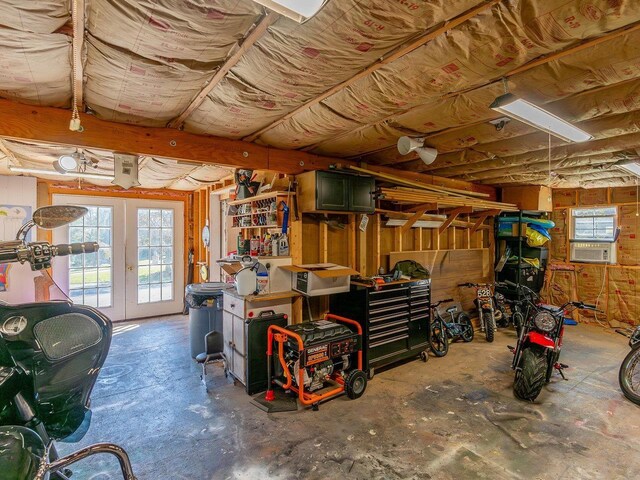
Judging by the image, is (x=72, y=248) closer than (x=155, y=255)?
Yes

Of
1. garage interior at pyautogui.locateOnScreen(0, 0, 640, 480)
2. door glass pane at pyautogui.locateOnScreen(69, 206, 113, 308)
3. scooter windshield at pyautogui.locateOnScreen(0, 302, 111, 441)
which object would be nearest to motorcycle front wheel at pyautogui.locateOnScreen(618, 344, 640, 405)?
garage interior at pyautogui.locateOnScreen(0, 0, 640, 480)

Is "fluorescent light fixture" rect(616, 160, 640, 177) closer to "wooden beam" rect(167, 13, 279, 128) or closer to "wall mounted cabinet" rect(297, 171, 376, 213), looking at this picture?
"wall mounted cabinet" rect(297, 171, 376, 213)

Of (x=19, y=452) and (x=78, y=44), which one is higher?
(x=78, y=44)

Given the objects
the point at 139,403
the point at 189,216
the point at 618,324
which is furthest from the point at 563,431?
the point at 189,216

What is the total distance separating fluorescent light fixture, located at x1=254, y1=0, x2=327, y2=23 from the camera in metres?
1.23

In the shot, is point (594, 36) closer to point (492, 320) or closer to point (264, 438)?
point (264, 438)

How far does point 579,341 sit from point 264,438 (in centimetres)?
494

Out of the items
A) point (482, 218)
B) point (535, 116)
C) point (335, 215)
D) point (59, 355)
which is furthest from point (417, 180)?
point (59, 355)

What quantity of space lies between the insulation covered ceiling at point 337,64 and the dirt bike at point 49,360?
1019 mm

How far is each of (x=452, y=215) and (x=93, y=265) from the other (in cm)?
590

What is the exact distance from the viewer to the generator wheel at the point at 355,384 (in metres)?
3.21

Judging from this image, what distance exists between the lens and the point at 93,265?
577 cm

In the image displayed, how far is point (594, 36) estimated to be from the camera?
65.7 inches

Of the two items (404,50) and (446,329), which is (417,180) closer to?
(446,329)
